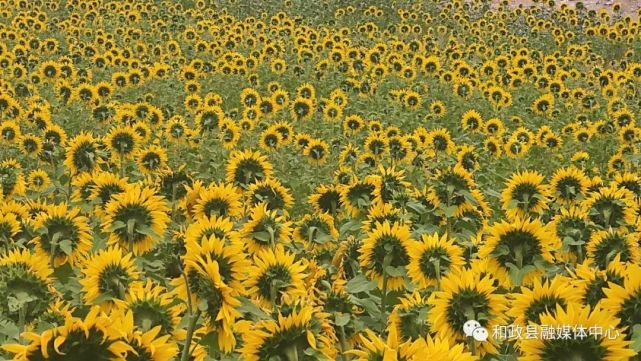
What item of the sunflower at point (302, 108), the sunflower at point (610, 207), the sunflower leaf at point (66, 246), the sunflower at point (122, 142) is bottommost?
the sunflower leaf at point (66, 246)

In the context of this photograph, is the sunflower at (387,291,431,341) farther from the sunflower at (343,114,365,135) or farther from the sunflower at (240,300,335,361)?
the sunflower at (343,114,365,135)

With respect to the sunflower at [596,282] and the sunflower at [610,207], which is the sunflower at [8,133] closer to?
the sunflower at [610,207]

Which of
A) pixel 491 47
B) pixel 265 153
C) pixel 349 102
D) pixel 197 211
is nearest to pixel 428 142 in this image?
pixel 265 153

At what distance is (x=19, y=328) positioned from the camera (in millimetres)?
2654

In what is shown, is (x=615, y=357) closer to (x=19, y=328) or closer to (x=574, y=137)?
(x=19, y=328)

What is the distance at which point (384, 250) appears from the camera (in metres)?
3.33

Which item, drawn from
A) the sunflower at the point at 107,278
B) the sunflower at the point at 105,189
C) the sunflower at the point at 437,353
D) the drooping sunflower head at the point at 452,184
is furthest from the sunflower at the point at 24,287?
the drooping sunflower head at the point at 452,184

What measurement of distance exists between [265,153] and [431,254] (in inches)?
257

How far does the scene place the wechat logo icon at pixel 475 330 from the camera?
8.34ft

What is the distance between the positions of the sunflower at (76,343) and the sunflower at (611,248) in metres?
2.73

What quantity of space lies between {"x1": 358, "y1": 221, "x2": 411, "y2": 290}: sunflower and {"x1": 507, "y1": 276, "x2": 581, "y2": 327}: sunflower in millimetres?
867

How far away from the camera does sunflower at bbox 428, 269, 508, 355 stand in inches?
104

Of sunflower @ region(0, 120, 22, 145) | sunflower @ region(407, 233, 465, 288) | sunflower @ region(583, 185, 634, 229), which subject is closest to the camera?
sunflower @ region(407, 233, 465, 288)

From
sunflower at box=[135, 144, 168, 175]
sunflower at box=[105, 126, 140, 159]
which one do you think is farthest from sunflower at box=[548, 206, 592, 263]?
sunflower at box=[105, 126, 140, 159]
